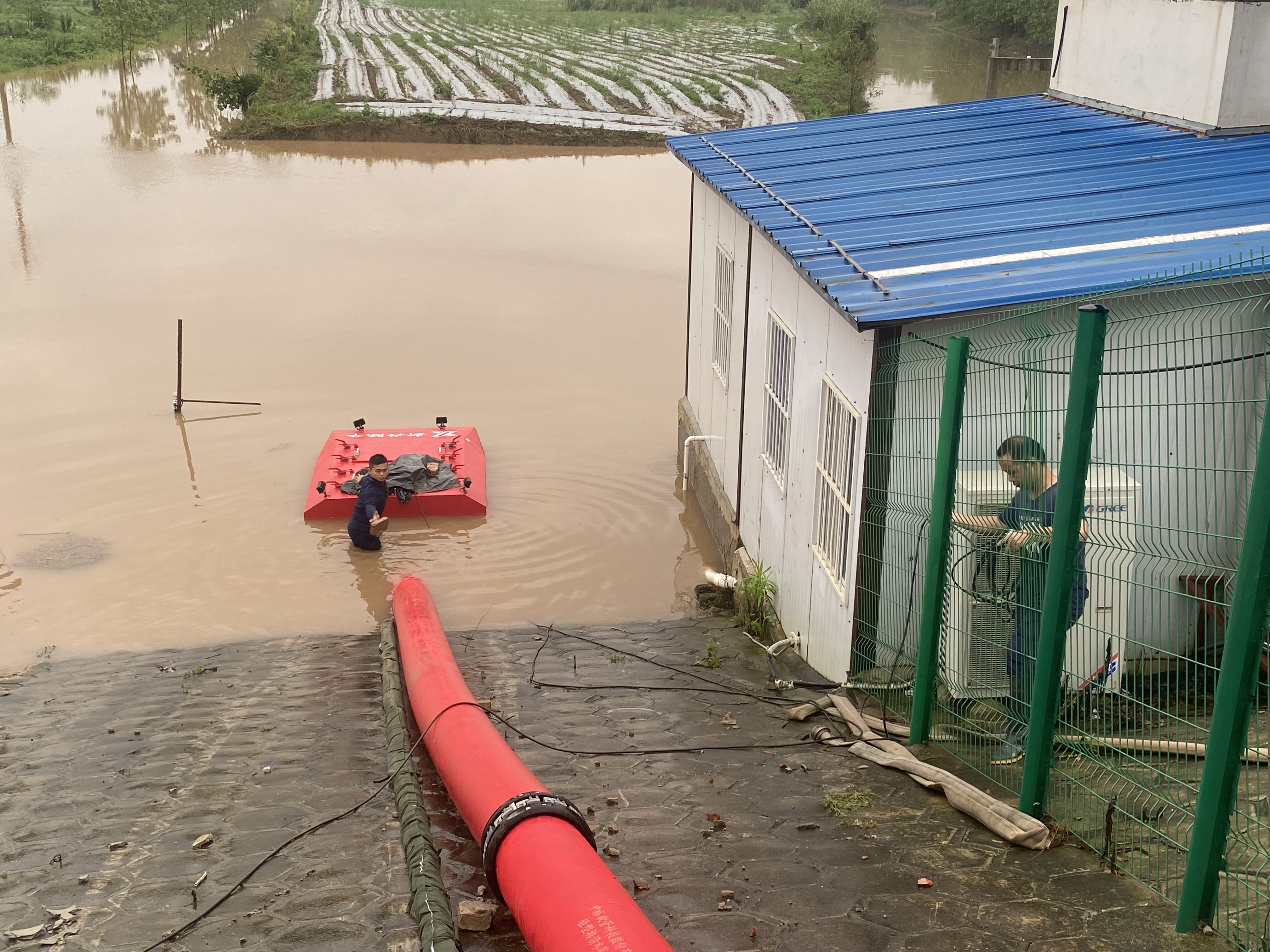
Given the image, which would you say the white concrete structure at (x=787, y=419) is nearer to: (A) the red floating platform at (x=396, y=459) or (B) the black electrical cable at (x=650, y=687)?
(B) the black electrical cable at (x=650, y=687)

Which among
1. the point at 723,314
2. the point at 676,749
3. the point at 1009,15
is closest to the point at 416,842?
the point at 676,749

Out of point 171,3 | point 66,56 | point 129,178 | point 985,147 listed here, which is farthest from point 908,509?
point 171,3

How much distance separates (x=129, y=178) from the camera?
31.4 metres

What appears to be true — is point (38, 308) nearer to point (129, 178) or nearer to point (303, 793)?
point (129, 178)

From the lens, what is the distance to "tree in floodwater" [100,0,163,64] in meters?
51.8

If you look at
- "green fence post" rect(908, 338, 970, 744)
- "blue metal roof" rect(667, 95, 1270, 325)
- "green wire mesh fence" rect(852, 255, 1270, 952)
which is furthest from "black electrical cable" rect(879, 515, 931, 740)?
"blue metal roof" rect(667, 95, 1270, 325)

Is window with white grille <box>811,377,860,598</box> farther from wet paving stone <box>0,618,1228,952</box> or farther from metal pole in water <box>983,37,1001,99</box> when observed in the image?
metal pole in water <box>983,37,1001,99</box>

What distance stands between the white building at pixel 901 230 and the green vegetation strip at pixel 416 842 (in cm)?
274

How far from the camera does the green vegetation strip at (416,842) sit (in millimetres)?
4871

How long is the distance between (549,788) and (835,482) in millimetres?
2656

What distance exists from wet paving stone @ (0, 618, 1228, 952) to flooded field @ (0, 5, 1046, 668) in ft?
8.86

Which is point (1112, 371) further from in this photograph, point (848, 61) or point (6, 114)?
point (6, 114)

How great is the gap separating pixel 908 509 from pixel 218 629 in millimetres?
6995

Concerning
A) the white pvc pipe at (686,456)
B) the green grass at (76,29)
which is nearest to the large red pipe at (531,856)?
the white pvc pipe at (686,456)
